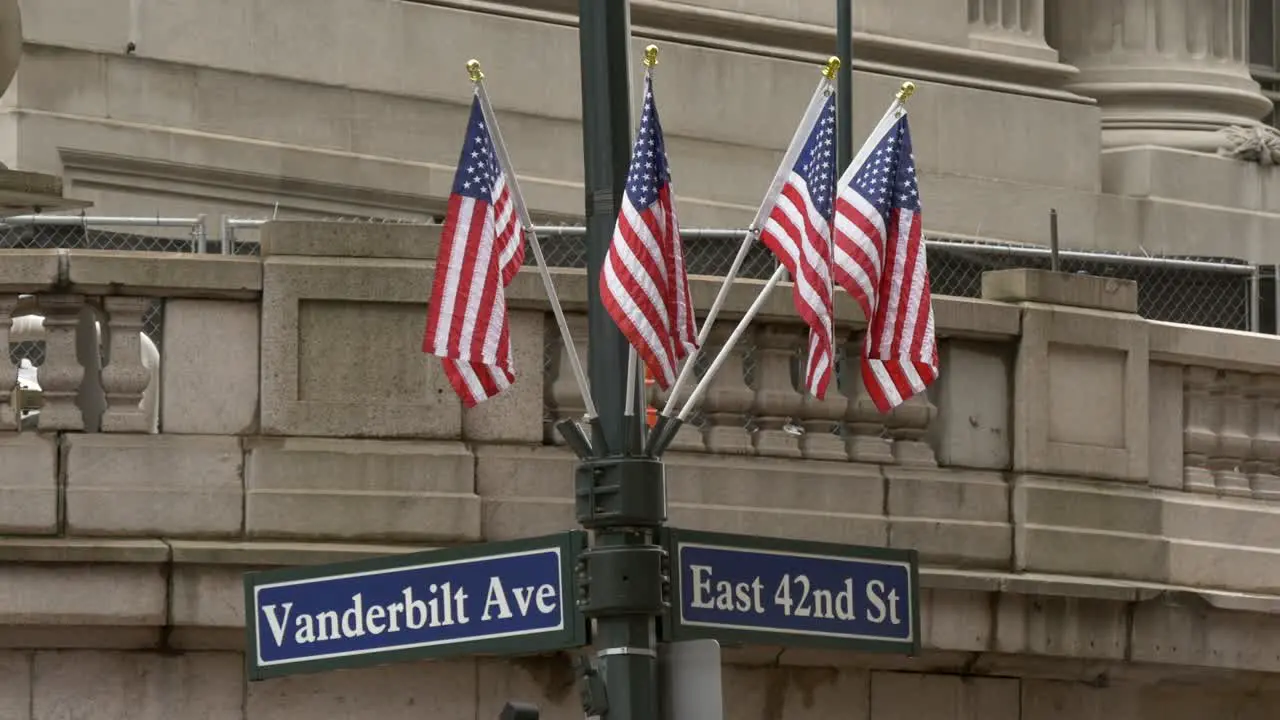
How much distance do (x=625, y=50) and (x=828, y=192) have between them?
94 cm

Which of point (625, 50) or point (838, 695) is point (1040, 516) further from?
point (625, 50)

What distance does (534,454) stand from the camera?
1476 cm

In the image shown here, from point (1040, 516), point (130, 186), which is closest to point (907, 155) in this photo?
point (1040, 516)

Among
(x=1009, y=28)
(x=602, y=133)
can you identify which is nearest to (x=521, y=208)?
(x=602, y=133)

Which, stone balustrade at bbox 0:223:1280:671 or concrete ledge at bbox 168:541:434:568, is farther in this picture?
stone balustrade at bbox 0:223:1280:671

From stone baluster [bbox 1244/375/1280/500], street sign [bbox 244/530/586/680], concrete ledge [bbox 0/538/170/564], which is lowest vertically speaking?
street sign [bbox 244/530/586/680]

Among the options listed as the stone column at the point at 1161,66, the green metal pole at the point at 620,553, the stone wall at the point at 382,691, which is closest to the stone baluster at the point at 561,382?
the stone wall at the point at 382,691

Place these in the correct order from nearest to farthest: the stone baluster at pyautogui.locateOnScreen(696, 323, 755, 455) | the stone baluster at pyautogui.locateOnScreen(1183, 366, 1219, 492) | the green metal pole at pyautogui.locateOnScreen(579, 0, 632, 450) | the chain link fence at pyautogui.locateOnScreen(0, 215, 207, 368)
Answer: the green metal pole at pyautogui.locateOnScreen(579, 0, 632, 450)
the stone baluster at pyautogui.locateOnScreen(696, 323, 755, 455)
the stone baluster at pyautogui.locateOnScreen(1183, 366, 1219, 492)
the chain link fence at pyautogui.locateOnScreen(0, 215, 207, 368)

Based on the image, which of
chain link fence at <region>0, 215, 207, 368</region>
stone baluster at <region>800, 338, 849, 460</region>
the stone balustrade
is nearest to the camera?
the stone balustrade

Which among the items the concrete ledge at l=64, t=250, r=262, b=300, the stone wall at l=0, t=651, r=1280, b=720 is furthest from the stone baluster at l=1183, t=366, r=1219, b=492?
the concrete ledge at l=64, t=250, r=262, b=300

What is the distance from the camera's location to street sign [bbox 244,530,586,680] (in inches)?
488

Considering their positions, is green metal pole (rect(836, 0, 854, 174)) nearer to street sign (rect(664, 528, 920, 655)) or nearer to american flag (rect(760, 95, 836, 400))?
american flag (rect(760, 95, 836, 400))

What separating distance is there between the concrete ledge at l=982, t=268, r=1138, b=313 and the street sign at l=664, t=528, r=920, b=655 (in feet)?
10.7

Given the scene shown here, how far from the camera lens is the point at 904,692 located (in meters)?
15.6
